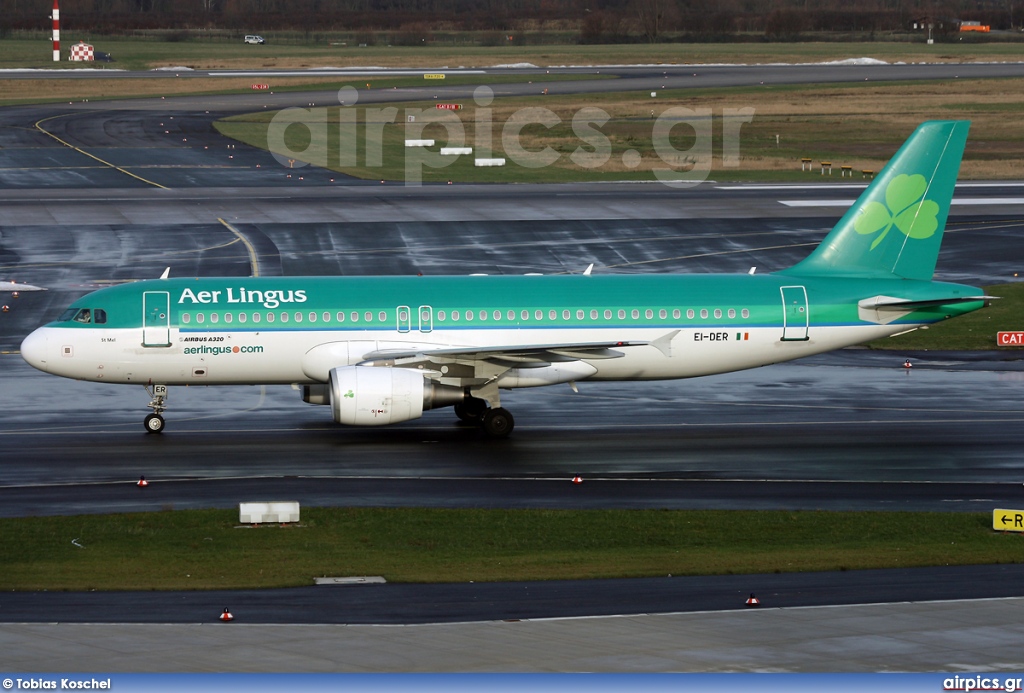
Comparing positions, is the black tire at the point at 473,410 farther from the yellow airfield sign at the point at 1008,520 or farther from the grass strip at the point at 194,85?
the grass strip at the point at 194,85

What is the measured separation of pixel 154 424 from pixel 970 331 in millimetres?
32328

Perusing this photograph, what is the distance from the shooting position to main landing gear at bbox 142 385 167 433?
40.1m

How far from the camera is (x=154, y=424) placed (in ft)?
132

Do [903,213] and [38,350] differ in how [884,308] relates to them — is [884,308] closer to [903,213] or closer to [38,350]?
[903,213]

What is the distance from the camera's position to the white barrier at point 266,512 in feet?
99.3

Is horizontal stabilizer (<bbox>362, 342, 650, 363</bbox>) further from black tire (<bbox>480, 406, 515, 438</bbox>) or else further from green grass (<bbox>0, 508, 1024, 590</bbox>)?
green grass (<bbox>0, 508, 1024, 590</bbox>)

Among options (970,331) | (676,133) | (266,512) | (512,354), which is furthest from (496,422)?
(676,133)

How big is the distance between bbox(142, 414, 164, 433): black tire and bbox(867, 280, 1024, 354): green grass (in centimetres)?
2701

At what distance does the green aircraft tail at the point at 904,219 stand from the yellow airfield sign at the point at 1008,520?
13299 millimetres

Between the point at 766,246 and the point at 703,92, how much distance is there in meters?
74.7

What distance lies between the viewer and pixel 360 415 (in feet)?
121

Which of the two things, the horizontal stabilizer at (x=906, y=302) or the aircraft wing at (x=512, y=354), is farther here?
the horizontal stabilizer at (x=906, y=302)

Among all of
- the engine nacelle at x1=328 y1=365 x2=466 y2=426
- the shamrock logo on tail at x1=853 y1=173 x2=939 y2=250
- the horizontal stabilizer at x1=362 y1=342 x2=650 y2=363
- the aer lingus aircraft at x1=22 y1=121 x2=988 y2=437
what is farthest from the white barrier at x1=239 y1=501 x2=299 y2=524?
the shamrock logo on tail at x1=853 y1=173 x2=939 y2=250

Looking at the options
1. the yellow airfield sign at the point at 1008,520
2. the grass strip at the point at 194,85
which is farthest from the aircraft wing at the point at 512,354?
the grass strip at the point at 194,85
